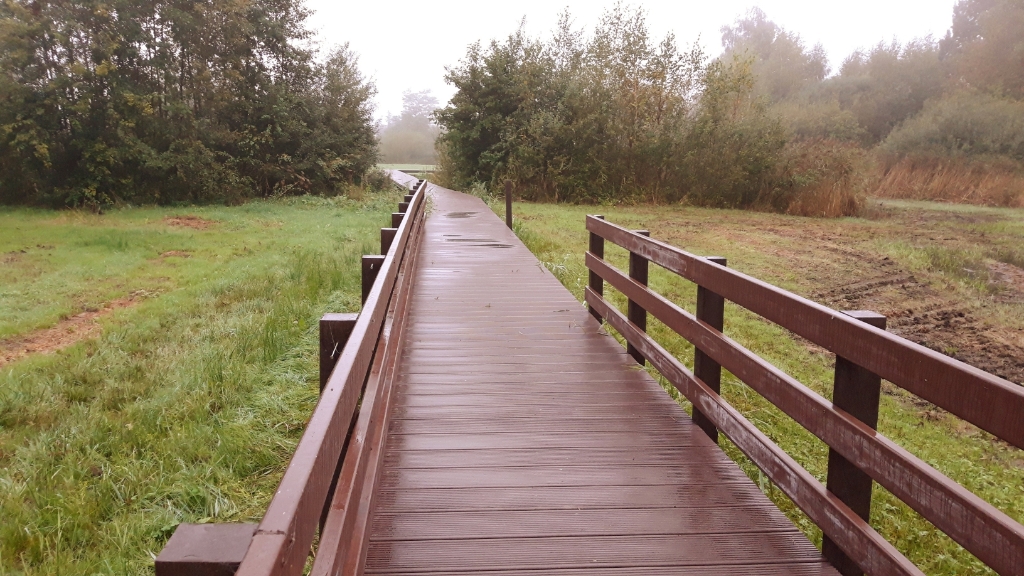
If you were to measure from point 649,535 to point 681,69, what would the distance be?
23.2m

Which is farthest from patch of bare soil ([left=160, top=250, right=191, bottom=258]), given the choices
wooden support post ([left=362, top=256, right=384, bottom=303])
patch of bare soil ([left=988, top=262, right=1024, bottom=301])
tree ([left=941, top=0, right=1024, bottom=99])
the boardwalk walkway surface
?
tree ([left=941, top=0, right=1024, bottom=99])

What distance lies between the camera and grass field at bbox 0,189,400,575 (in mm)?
3375

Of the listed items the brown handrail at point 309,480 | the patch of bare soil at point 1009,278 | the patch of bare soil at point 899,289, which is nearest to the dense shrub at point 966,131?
the patch of bare soil at point 899,289

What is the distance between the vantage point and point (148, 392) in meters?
5.52

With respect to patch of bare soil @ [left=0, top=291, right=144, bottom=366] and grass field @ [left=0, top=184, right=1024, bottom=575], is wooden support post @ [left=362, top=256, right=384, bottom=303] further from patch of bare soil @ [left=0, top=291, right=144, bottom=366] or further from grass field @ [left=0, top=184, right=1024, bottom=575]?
patch of bare soil @ [left=0, top=291, right=144, bottom=366]

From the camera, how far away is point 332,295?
8352 millimetres

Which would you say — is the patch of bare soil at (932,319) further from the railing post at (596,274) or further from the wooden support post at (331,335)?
the wooden support post at (331,335)

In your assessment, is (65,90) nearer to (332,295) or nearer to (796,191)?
(332,295)

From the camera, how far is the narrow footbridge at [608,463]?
1614 millimetres

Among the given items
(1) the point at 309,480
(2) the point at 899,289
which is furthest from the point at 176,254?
(1) the point at 309,480

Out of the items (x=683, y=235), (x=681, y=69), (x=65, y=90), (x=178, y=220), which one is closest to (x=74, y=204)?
(x=65, y=90)

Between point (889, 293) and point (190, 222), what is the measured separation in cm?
1508

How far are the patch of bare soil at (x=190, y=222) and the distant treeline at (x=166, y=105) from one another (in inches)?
124

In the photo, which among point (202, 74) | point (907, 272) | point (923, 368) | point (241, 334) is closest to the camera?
point (923, 368)
